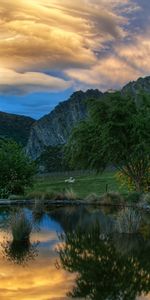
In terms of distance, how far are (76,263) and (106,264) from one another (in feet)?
2.97

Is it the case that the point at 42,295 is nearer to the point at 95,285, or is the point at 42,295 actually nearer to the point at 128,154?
the point at 95,285

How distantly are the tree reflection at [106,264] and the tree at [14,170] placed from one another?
2338cm

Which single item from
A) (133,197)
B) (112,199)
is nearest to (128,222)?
(133,197)

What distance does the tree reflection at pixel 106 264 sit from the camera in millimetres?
11656

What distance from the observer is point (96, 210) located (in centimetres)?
3061

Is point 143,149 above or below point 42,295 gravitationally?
above

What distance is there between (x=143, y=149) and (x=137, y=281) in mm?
21132

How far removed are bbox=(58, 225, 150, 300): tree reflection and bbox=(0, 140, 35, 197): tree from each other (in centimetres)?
2338

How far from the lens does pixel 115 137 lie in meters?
33.6

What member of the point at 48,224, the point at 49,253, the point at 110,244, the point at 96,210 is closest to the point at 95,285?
the point at 49,253

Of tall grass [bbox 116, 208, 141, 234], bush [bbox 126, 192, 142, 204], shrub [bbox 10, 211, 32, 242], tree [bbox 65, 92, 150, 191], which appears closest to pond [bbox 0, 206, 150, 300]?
shrub [bbox 10, 211, 32, 242]

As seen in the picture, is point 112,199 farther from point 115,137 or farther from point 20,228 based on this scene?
point 20,228

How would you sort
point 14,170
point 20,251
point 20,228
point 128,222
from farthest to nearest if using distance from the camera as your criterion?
point 14,170
point 128,222
point 20,228
point 20,251

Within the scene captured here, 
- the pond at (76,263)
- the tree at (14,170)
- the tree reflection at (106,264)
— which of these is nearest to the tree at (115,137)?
the tree at (14,170)
